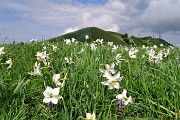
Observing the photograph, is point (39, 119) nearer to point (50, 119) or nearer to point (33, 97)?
point (50, 119)

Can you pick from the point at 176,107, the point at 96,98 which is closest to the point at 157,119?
the point at 176,107

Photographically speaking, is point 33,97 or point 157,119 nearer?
point 157,119

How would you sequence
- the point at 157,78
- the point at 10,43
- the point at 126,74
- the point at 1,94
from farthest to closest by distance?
1. the point at 10,43
2. the point at 126,74
3. the point at 157,78
4. the point at 1,94

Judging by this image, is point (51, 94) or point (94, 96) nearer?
point (51, 94)

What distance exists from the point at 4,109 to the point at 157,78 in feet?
6.46

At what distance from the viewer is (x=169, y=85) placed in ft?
13.7

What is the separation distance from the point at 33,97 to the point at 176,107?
1824 millimetres

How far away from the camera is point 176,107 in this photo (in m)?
3.94

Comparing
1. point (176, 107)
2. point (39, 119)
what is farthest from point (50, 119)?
point (176, 107)

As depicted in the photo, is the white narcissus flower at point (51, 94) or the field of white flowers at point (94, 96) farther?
the field of white flowers at point (94, 96)

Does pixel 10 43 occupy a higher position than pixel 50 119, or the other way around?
pixel 10 43

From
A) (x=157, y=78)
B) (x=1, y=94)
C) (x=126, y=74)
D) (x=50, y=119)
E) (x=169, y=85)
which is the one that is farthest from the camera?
(x=126, y=74)

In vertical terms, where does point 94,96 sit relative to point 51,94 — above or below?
below

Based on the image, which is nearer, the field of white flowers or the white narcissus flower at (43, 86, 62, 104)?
the white narcissus flower at (43, 86, 62, 104)
